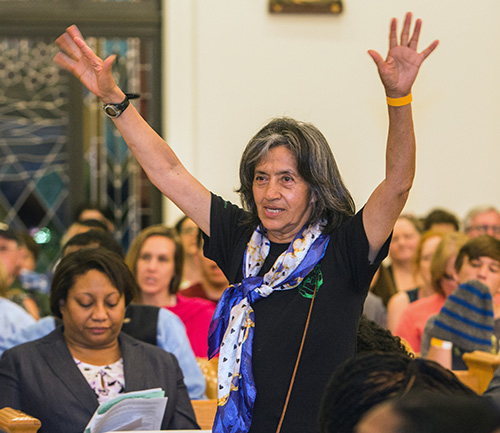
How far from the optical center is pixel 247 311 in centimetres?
219

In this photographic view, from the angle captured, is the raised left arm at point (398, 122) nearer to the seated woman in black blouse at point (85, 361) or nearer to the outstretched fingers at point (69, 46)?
the outstretched fingers at point (69, 46)

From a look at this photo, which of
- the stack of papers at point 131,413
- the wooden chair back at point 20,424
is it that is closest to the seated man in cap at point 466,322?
the stack of papers at point 131,413

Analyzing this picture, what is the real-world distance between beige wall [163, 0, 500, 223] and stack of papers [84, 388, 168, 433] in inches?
188

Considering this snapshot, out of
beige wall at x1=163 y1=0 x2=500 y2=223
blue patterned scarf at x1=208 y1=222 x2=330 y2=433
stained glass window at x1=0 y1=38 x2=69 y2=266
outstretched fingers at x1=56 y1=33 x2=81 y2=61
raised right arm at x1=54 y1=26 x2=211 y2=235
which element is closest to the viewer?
blue patterned scarf at x1=208 y1=222 x2=330 y2=433

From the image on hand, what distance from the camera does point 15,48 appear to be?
8.10 metres

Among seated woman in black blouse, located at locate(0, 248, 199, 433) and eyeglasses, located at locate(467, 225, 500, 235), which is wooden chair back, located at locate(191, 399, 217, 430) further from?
eyeglasses, located at locate(467, 225, 500, 235)

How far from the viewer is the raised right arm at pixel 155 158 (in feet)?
7.70

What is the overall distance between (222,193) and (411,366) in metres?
6.62

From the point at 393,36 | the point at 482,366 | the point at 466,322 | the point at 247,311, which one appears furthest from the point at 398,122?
the point at 466,322

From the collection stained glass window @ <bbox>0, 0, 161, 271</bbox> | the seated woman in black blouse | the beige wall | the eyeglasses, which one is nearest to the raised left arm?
the seated woman in black blouse

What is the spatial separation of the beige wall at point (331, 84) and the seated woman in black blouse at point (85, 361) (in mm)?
4314

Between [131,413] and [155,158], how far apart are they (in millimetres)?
1041

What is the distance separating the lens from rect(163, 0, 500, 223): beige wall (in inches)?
310

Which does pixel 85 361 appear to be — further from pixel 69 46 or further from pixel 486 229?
pixel 486 229
